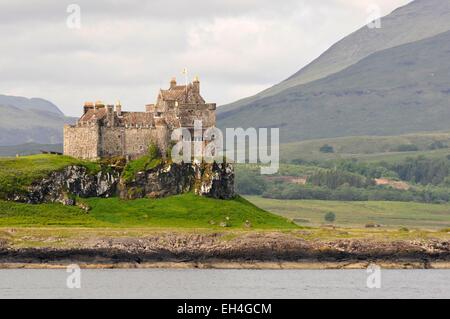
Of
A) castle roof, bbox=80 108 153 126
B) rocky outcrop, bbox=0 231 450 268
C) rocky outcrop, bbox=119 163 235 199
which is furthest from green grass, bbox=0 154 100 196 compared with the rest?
rocky outcrop, bbox=0 231 450 268

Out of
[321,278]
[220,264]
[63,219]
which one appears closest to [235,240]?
[220,264]

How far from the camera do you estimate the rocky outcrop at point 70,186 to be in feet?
428

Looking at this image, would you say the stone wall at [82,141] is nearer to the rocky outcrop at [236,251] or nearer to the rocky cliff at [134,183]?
the rocky cliff at [134,183]

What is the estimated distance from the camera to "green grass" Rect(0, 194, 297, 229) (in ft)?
415

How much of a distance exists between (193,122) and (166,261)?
997 inches

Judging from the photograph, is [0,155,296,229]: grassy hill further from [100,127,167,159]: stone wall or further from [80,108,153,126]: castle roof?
[80,108,153,126]: castle roof

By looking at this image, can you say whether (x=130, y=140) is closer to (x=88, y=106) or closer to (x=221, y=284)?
(x=88, y=106)

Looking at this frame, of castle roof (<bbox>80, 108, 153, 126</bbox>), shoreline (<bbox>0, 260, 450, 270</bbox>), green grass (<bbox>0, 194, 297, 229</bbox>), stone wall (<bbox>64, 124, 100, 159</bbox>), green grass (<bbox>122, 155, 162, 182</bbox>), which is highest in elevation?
castle roof (<bbox>80, 108, 153, 126</bbox>)

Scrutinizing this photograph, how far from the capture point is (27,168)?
5236 inches

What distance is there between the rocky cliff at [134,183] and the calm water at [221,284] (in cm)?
1756

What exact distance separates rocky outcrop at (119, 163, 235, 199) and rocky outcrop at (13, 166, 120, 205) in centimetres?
158

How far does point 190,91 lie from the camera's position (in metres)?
141

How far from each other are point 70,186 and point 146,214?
27.2 ft
